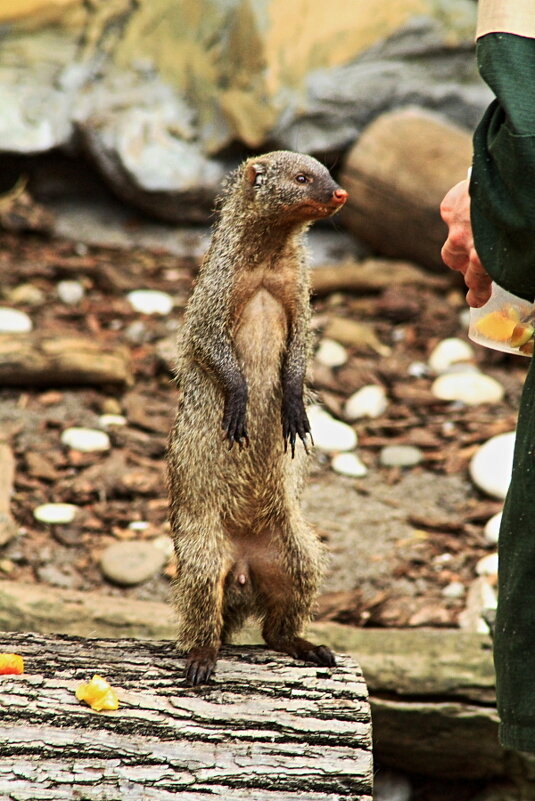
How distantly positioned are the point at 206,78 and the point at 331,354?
248 centimetres

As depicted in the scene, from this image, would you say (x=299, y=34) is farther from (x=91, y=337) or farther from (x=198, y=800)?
(x=198, y=800)

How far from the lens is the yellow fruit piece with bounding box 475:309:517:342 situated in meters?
2.28

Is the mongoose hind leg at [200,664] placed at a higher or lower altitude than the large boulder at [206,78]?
lower

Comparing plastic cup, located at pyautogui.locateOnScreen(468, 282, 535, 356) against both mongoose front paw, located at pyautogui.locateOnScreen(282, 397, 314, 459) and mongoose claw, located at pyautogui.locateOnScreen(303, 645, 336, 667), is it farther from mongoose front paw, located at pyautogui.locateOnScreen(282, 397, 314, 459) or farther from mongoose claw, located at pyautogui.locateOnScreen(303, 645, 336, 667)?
mongoose claw, located at pyautogui.locateOnScreen(303, 645, 336, 667)

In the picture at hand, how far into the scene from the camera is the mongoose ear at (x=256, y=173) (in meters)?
3.37

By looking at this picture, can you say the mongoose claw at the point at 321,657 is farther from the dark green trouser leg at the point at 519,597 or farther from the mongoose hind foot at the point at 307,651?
the dark green trouser leg at the point at 519,597

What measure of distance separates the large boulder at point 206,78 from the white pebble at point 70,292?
998mm

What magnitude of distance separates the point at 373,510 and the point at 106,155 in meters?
3.58

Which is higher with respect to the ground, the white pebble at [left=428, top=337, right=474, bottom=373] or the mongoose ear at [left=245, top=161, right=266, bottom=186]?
the mongoose ear at [left=245, top=161, right=266, bottom=186]

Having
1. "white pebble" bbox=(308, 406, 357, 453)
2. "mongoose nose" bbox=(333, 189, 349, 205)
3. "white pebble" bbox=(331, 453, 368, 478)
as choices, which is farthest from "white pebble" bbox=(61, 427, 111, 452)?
"mongoose nose" bbox=(333, 189, 349, 205)

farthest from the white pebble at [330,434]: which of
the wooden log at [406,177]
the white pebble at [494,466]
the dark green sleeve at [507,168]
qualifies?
the dark green sleeve at [507,168]

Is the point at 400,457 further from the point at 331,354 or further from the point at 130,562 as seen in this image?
the point at 130,562

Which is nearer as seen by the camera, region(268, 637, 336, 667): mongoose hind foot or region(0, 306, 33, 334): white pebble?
region(268, 637, 336, 667): mongoose hind foot

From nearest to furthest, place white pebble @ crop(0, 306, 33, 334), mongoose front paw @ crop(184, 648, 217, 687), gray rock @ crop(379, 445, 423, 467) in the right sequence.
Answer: mongoose front paw @ crop(184, 648, 217, 687) → gray rock @ crop(379, 445, 423, 467) → white pebble @ crop(0, 306, 33, 334)
